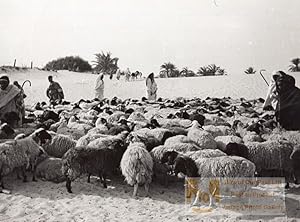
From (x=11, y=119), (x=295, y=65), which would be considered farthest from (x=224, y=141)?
(x=295, y=65)

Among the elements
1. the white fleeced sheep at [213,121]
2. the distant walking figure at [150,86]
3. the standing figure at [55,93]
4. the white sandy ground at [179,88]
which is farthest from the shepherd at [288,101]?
the white sandy ground at [179,88]

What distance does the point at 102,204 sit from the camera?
18.8 ft

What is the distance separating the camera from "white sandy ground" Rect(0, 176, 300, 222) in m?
5.24

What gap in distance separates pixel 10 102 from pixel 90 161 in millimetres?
4595

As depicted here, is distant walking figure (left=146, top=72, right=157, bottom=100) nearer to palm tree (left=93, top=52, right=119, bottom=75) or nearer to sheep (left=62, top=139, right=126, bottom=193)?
sheep (left=62, top=139, right=126, bottom=193)

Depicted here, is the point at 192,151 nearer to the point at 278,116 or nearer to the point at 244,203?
the point at 244,203

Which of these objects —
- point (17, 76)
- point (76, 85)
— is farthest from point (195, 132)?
point (17, 76)

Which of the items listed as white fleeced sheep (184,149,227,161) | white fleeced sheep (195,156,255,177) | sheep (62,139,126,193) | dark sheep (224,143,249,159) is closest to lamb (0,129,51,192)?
sheep (62,139,126,193)

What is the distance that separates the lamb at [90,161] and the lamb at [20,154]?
734 millimetres

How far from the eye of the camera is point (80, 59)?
5650 centimetres

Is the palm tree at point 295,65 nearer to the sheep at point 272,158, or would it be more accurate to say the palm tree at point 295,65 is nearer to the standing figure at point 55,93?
the standing figure at point 55,93

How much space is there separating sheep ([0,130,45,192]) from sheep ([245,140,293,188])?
3.80 m

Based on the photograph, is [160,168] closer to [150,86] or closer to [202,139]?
[202,139]

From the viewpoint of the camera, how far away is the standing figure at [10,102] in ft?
30.8
